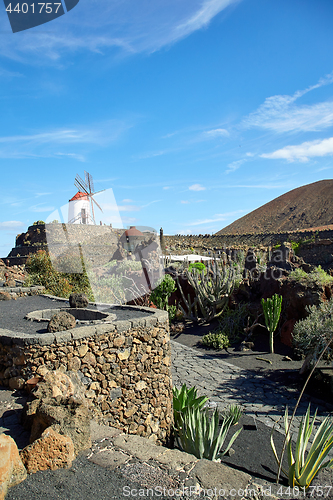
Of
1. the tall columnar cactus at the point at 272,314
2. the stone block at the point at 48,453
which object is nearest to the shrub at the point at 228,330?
the tall columnar cactus at the point at 272,314

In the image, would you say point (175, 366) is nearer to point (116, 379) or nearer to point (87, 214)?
point (116, 379)

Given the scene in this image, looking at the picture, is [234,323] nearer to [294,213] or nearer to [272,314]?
[272,314]

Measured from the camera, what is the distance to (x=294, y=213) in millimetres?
55156

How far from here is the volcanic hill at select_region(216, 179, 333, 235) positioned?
167ft

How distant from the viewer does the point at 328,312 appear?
23.0 feet

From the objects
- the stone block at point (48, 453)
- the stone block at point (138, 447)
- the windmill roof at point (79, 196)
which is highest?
the windmill roof at point (79, 196)

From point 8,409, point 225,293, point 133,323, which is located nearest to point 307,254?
point 225,293

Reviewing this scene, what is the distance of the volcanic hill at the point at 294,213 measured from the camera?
167ft

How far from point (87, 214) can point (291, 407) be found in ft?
99.4

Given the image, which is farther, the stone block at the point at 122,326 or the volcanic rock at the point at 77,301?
the volcanic rock at the point at 77,301

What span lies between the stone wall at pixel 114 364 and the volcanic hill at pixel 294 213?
4773cm

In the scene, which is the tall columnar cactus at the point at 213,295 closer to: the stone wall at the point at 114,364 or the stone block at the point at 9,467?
the stone wall at the point at 114,364

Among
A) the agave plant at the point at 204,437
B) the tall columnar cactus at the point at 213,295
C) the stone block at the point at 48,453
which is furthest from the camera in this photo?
the tall columnar cactus at the point at 213,295

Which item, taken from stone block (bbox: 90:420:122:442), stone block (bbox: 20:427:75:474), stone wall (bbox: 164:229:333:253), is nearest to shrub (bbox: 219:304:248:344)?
stone block (bbox: 90:420:122:442)
